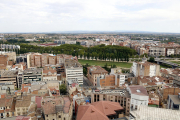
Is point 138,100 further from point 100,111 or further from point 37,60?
point 37,60

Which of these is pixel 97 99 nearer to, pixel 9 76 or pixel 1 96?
pixel 1 96

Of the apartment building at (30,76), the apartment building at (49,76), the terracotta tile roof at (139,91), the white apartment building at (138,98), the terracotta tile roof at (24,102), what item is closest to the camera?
the terracotta tile roof at (24,102)

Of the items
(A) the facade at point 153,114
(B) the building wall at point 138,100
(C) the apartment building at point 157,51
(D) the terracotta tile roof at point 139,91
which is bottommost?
(B) the building wall at point 138,100

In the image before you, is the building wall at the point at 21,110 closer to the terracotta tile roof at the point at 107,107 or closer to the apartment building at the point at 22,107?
the apartment building at the point at 22,107

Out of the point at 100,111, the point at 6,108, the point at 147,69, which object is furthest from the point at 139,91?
the point at 147,69

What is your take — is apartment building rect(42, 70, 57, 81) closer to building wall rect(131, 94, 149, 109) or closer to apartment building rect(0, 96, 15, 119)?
apartment building rect(0, 96, 15, 119)

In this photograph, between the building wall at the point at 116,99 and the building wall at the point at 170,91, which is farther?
the building wall at the point at 170,91

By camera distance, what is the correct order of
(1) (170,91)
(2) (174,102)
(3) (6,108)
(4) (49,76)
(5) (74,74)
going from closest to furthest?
1. (2) (174,102)
2. (3) (6,108)
3. (1) (170,91)
4. (4) (49,76)
5. (5) (74,74)

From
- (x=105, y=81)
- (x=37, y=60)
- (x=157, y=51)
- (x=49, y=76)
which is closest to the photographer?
(x=105, y=81)

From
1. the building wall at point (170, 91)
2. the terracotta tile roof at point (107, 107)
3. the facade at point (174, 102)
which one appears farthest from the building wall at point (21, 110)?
the building wall at point (170, 91)

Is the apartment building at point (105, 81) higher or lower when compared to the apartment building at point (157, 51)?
lower

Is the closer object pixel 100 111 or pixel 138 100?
pixel 100 111
